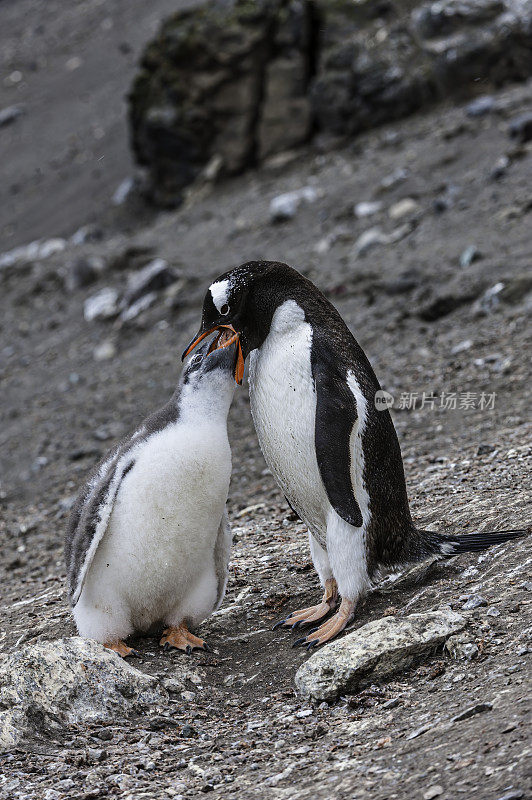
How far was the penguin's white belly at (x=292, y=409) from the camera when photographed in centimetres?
368

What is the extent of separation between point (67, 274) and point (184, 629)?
881 centimetres

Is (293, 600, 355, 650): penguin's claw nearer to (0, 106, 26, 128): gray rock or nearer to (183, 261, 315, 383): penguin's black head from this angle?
(183, 261, 315, 383): penguin's black head

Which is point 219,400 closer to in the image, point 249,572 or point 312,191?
point 249,572

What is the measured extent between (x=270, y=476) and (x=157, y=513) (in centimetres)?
296

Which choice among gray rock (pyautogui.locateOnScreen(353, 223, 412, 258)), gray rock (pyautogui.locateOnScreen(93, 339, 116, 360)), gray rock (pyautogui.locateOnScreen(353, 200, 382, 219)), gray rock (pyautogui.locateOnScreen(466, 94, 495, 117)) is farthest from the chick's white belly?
gray rock (pyautogui.locateOnScreen(466, 94, 495, 117))

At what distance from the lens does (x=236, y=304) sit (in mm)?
3711

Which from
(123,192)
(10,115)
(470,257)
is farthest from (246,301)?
(10,115)

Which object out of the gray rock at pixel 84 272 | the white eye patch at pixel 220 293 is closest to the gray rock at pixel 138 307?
the gray rock at pixel 84 272

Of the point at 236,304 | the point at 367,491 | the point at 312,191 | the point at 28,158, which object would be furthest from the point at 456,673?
the point at 28,158

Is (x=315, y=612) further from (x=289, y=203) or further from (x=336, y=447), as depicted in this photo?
(x=289, y=203)

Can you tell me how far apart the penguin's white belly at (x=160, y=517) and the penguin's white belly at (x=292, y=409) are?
0.23 m

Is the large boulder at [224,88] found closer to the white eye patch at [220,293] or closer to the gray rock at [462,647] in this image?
the white eye patch at [220,293]

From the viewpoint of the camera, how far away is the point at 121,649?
145 inches

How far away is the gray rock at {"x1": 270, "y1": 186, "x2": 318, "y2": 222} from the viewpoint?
10859mm
